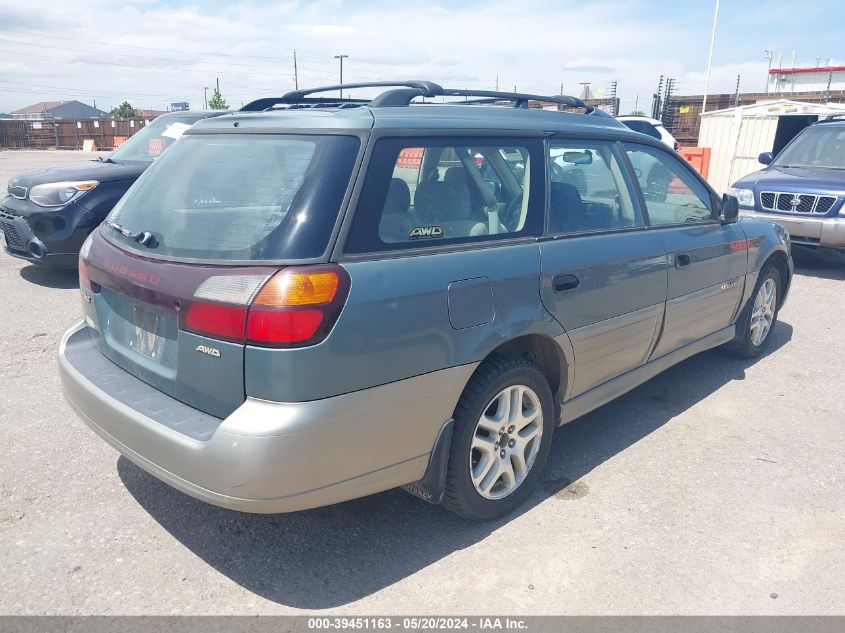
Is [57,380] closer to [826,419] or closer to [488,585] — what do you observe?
[488,585]

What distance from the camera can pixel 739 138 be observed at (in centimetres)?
Answer: 1648

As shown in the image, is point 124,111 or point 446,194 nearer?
point 446,194

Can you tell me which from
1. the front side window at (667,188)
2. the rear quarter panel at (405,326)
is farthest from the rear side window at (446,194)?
the front side window at (667,188)

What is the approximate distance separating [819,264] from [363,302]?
8.92m

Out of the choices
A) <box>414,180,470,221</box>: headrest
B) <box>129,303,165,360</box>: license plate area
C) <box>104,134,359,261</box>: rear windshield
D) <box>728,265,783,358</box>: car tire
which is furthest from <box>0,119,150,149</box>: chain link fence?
<box>414,180,470,221</box>: headrest

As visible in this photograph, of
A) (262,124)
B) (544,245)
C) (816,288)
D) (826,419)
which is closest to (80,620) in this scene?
(262,124)

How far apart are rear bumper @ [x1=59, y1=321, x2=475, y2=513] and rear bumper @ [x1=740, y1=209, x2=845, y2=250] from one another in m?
6.81

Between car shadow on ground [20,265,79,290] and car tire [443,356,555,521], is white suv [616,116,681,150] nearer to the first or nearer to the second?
car shadow on ground [20,265,79,290]

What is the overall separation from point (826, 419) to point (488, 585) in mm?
2812

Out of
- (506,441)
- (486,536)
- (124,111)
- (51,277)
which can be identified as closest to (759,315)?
(506,441)

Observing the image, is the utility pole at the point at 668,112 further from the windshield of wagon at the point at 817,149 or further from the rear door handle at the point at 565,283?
the rear door handle at the point at 565,283

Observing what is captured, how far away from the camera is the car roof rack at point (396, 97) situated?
306 cm

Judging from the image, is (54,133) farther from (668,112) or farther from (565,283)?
(565,283)

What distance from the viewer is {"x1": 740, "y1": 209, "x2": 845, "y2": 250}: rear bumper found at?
7.98 m
